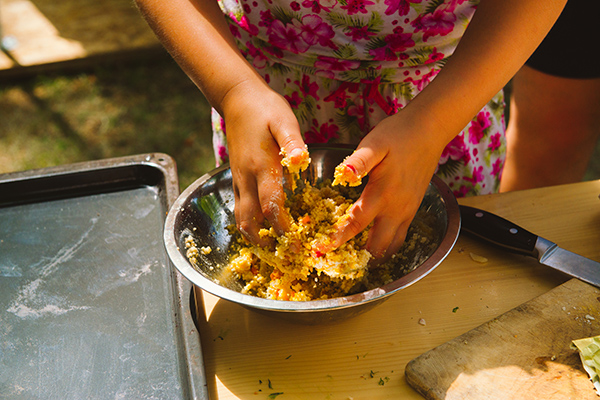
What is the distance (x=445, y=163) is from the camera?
1353 mm

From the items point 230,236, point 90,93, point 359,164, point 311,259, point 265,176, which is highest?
point 359,164

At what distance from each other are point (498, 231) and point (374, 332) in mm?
374

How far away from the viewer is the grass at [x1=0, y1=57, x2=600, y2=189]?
301 cm

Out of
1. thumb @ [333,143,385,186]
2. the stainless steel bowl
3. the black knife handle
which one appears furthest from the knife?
thumb @ [333,143,385,186]

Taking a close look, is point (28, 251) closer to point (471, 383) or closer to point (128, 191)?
point (128, 191)

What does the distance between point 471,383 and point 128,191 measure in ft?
3.28

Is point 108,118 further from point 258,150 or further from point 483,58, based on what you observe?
point 483,58

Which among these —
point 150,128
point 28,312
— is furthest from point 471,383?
point 150,128

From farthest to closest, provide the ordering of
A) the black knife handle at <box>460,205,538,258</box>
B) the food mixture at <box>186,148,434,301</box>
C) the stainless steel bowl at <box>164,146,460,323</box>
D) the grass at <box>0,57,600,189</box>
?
the grass at <box>0,57,600,189</box>
the black knife handle at <box>460,205,538,258</box>
the food mixture at <box>186,148,434,301</box>
the stainless steel bowl at <box>164,146,460,323</box>

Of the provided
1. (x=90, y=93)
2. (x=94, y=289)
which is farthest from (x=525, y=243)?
(x=90, y=93)

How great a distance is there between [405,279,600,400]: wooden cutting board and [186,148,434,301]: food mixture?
0.19 m

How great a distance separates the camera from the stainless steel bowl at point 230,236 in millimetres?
817

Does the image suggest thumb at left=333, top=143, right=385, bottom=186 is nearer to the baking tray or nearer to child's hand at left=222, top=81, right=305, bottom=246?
child's hand at left=222, top=81, right=305, bottom=246

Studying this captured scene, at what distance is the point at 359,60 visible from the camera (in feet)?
3.94
